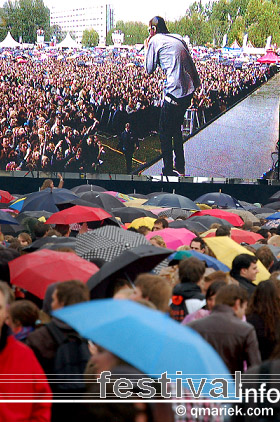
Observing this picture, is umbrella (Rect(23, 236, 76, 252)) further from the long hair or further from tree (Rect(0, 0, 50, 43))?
tree (Rect(0, 0, 50, 43))

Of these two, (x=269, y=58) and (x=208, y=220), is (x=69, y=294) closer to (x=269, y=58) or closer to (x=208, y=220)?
(x=208, y=220)

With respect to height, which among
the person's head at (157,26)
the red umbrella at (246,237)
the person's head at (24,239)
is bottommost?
the red umbrella at (246,237)

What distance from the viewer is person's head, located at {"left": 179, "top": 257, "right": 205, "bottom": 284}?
6.14 meters

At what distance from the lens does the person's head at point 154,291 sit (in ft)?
14.9

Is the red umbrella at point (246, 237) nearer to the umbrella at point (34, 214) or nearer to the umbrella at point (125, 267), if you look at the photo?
the umbrella at point (34, 214)

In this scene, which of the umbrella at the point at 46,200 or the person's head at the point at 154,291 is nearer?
the person's head at the point at 154,291

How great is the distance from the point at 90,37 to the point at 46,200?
65.8ft

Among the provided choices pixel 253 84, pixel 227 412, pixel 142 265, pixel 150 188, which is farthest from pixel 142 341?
pixel 253 84

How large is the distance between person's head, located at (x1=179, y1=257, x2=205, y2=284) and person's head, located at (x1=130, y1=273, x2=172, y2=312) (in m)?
1.49

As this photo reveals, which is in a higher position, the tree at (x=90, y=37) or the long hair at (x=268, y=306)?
the long hair at (x=268, y=306)

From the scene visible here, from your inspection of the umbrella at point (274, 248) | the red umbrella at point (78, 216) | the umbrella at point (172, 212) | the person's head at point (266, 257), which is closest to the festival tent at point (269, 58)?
the umbrella at point (172, 212)

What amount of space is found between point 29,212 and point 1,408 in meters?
10.0

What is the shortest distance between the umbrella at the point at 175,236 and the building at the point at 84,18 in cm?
Answer: 2337

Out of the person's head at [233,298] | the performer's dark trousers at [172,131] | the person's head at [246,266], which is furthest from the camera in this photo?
the performer's dark trousers at [172,131]
